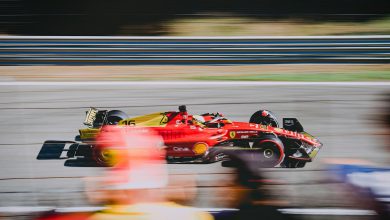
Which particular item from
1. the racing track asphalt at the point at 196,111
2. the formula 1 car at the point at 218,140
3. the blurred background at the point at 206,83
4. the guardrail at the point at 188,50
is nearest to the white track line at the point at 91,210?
the blurred background at the point at 206,83

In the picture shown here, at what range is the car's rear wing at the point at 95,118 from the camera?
22.6 feet

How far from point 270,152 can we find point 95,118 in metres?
2.48

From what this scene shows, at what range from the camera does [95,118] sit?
708 cm

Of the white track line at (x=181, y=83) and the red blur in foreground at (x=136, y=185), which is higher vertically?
the white track line at (x=181, y=83)

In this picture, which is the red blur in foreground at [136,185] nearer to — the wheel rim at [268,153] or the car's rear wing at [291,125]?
the wheel rim at [268,153]

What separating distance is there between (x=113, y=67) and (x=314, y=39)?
192 inches

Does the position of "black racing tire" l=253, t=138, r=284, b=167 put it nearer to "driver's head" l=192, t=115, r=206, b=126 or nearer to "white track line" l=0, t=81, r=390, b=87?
"driver's head" l=192, t=115, r=206, b=126

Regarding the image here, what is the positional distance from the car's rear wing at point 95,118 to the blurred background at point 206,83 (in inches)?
23.2

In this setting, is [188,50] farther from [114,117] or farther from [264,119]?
[264,119]

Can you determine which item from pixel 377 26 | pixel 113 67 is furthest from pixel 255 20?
pixel 113 67

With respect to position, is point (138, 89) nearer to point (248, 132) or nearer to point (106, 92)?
point (106, 92)

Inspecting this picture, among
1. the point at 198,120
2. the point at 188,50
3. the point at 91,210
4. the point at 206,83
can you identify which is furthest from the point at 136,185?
the point at 188,50

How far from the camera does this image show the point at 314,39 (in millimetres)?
12039

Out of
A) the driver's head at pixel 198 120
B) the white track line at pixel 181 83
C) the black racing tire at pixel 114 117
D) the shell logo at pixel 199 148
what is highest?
the white track line at pixel 181 83
